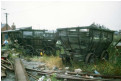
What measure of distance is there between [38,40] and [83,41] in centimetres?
525

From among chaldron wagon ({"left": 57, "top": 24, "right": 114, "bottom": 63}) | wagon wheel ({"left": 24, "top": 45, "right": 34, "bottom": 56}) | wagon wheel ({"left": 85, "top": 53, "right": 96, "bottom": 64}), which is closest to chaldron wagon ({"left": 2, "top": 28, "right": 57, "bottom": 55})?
wagon wheel ({"left": 24, "top": 45, "right": 34, "bottom": 56})

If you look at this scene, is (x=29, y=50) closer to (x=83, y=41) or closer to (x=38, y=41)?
(x=38, y=41)

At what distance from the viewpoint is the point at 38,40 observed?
1097 centimetres

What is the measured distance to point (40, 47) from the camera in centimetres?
1113

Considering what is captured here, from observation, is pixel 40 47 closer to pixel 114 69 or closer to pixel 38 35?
pixel 38 35

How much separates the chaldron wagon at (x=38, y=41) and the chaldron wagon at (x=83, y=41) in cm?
318

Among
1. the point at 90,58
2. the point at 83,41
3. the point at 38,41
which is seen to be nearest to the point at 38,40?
the point at 38,41

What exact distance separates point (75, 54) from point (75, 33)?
1.09 meters

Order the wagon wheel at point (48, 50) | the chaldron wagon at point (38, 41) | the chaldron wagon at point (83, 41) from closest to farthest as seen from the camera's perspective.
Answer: the chaldron wagon at point (83, 41)
the chaldron wagon at point (38, 41)
the wagon wheel at point (48, 50)

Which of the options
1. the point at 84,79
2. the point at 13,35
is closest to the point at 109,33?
the point at 84,79

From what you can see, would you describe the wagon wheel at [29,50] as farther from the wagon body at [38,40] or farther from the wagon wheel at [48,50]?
the wagon wheel at [48,50]

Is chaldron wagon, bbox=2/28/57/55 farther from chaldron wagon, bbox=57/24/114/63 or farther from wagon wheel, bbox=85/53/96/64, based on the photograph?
wagon wheel, bbox=85/53/96/64

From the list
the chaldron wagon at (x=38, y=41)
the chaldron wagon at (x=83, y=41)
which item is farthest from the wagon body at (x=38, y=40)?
the chaldron wagon at (x=83, y=41)

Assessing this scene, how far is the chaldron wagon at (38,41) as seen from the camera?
1091 centimetres
